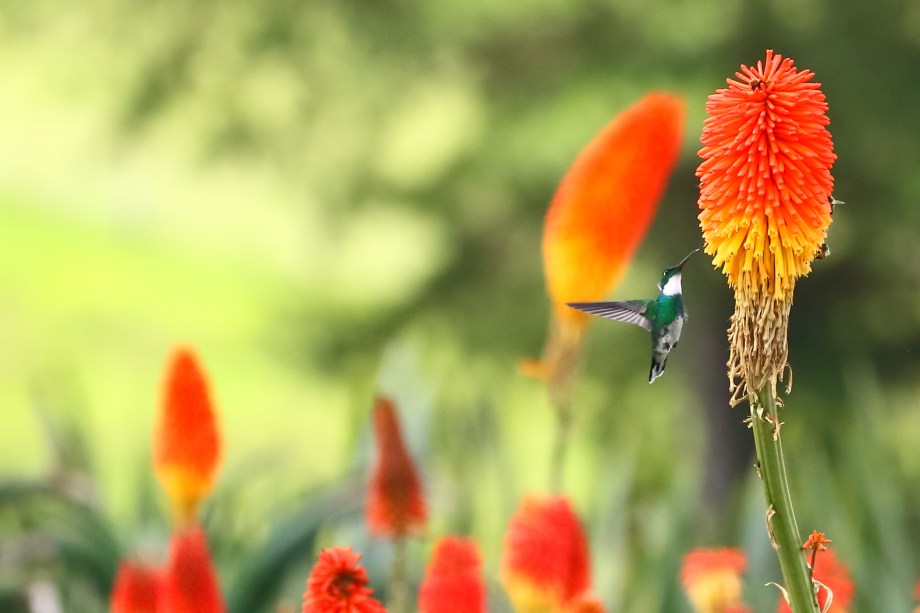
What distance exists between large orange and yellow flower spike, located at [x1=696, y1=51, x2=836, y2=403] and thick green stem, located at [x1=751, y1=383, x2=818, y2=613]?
2cm

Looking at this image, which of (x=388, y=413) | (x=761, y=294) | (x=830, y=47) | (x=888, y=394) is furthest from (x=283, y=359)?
(x=761, y=294)

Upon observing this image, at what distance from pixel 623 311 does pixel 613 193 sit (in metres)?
0.20

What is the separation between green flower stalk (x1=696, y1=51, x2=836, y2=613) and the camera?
564 mm

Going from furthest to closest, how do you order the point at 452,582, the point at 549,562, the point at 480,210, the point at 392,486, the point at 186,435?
the point at 480,210 < the point at 186,435 < the point at 392,486 < the point at 549,562 < the point at 452,582

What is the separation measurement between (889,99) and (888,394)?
242 centimetres

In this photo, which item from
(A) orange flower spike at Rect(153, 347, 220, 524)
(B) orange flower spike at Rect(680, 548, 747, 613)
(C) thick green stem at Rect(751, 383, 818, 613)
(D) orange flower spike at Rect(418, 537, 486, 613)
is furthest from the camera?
(A) orange flower spike at Rect(153, 347, 220, 524)

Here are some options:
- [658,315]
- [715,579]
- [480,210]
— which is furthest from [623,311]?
[480,210]

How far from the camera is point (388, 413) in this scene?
47.3 inches

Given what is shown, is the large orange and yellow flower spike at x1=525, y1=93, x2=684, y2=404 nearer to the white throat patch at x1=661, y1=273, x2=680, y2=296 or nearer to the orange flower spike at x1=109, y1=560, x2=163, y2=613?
the white throat patch at x1=661, y1=273, x2=680, y2=296

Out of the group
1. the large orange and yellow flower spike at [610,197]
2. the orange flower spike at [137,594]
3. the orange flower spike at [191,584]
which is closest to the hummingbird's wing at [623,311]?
the large orange and yellow flower spike at [610,197]

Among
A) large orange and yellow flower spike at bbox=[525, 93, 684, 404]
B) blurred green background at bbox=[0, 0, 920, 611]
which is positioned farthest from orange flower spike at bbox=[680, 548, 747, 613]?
blurred green background at bbox=[0, 0, 920, 611]

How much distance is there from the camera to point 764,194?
0.58 metres

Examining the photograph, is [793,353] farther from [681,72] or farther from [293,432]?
[293,432]

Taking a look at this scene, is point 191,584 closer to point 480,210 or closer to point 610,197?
point 610,197
